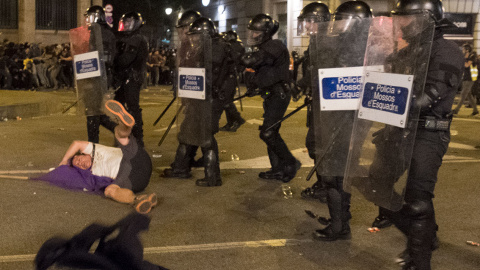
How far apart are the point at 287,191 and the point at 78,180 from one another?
2.25 m

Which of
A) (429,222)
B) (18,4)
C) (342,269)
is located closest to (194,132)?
(342,269)

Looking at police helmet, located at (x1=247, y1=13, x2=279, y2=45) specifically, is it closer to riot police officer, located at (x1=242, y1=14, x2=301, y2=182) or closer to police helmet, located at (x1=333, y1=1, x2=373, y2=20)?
riot police officer, located at (x1=242, y1=14, x2=301, y2=182)

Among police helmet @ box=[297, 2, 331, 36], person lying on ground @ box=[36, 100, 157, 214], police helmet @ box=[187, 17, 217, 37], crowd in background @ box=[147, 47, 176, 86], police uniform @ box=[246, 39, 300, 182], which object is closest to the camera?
person lying on ground @ box=[36, 100, 157, 214]

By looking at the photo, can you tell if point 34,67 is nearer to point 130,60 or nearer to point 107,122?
point 107,122

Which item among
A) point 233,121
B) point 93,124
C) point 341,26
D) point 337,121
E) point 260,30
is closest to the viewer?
point 341,26

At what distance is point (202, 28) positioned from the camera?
6.78m

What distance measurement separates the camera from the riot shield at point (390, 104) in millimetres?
3896

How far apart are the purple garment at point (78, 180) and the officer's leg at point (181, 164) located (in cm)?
112

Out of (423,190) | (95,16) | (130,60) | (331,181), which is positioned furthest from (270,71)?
(423,190)

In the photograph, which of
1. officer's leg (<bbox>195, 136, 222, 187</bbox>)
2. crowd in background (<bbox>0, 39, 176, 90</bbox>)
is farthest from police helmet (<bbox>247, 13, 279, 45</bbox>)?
crowd in background (<bbox>0, 39, 176, 90</bbox>)

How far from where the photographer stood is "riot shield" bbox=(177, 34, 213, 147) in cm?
668

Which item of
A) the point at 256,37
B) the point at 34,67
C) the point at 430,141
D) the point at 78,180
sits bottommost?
the point at 78,180

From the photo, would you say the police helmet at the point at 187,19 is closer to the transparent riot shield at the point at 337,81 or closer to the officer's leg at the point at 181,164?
the officer's leg at the point at 181,164

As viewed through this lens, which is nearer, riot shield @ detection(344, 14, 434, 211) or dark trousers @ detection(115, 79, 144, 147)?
riot shield @ detection(344, 14, 434, 211)
